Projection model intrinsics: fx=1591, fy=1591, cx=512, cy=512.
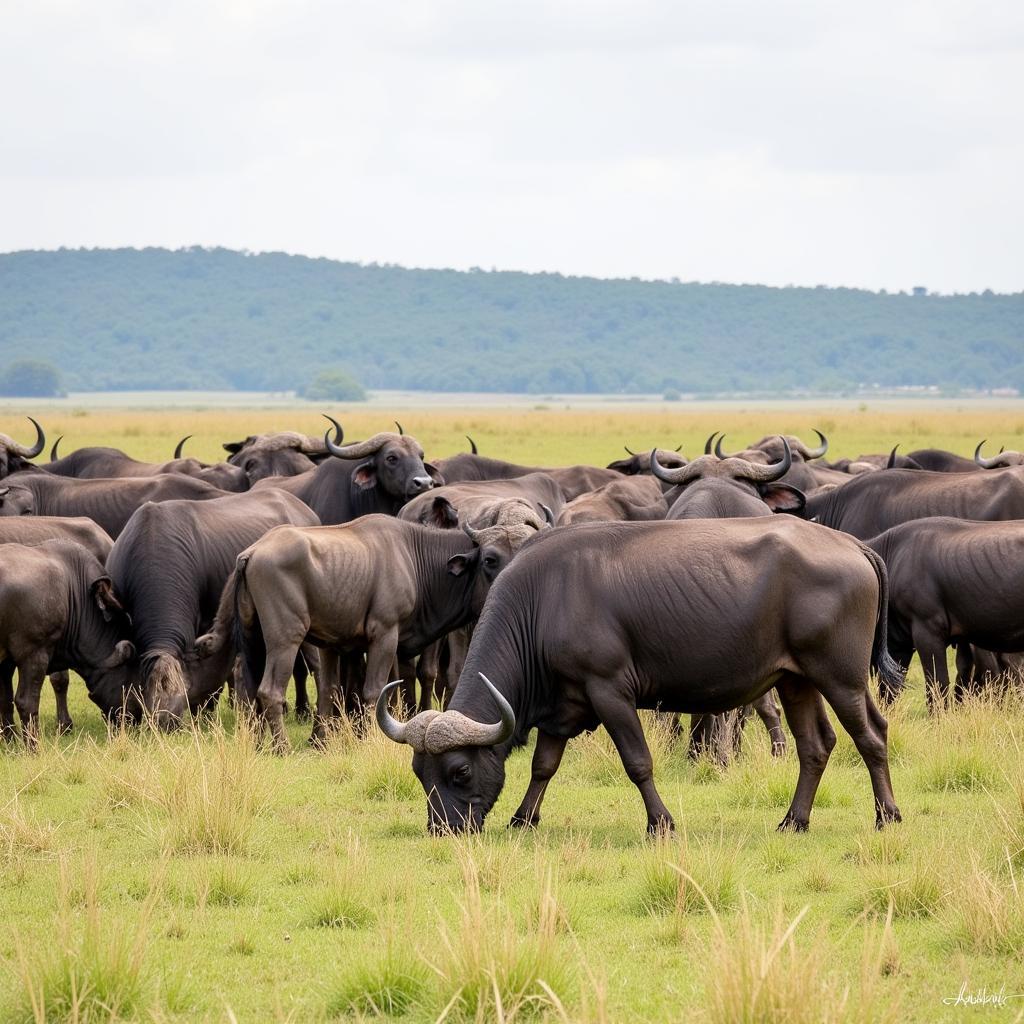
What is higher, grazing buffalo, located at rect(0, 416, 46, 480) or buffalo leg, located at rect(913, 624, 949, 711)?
grazing buffalo, located at rect(0, 416, 46, 480)

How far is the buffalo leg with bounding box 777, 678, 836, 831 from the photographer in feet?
28.7

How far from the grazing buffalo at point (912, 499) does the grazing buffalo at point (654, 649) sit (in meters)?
6.38

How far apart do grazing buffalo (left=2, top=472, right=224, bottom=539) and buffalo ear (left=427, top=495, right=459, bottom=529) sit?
3.22m

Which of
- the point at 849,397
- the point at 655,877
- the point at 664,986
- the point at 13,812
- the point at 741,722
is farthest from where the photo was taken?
the point at 849,397

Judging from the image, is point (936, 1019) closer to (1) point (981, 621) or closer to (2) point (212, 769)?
(2) point (212, 769)

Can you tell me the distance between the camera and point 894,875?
730 centimetres

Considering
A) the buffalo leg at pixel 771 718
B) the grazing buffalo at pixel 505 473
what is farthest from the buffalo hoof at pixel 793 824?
the grazing buffalo at pixel 505 473

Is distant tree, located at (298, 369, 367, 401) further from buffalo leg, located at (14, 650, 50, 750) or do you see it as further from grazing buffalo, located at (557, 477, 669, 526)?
buffalo leg, located at (14, 650, 50, 750)

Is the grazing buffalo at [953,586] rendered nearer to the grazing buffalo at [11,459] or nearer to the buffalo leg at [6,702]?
the buffalo leg at [6,702]

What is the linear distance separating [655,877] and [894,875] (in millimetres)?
1104

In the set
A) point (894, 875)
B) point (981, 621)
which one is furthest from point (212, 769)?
point (981, 621)

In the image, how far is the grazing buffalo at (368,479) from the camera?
1608cm

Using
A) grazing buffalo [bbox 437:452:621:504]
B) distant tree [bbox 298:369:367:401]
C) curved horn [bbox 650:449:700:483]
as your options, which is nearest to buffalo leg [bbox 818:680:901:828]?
curved horn [bbox 650:449:700:483]

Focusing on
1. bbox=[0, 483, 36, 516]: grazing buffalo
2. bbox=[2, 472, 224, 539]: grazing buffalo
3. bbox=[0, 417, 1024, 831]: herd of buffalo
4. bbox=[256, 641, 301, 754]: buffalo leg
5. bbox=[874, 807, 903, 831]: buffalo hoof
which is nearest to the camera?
bbox=[0, 417, 1024, 831]: herd of buffalo
